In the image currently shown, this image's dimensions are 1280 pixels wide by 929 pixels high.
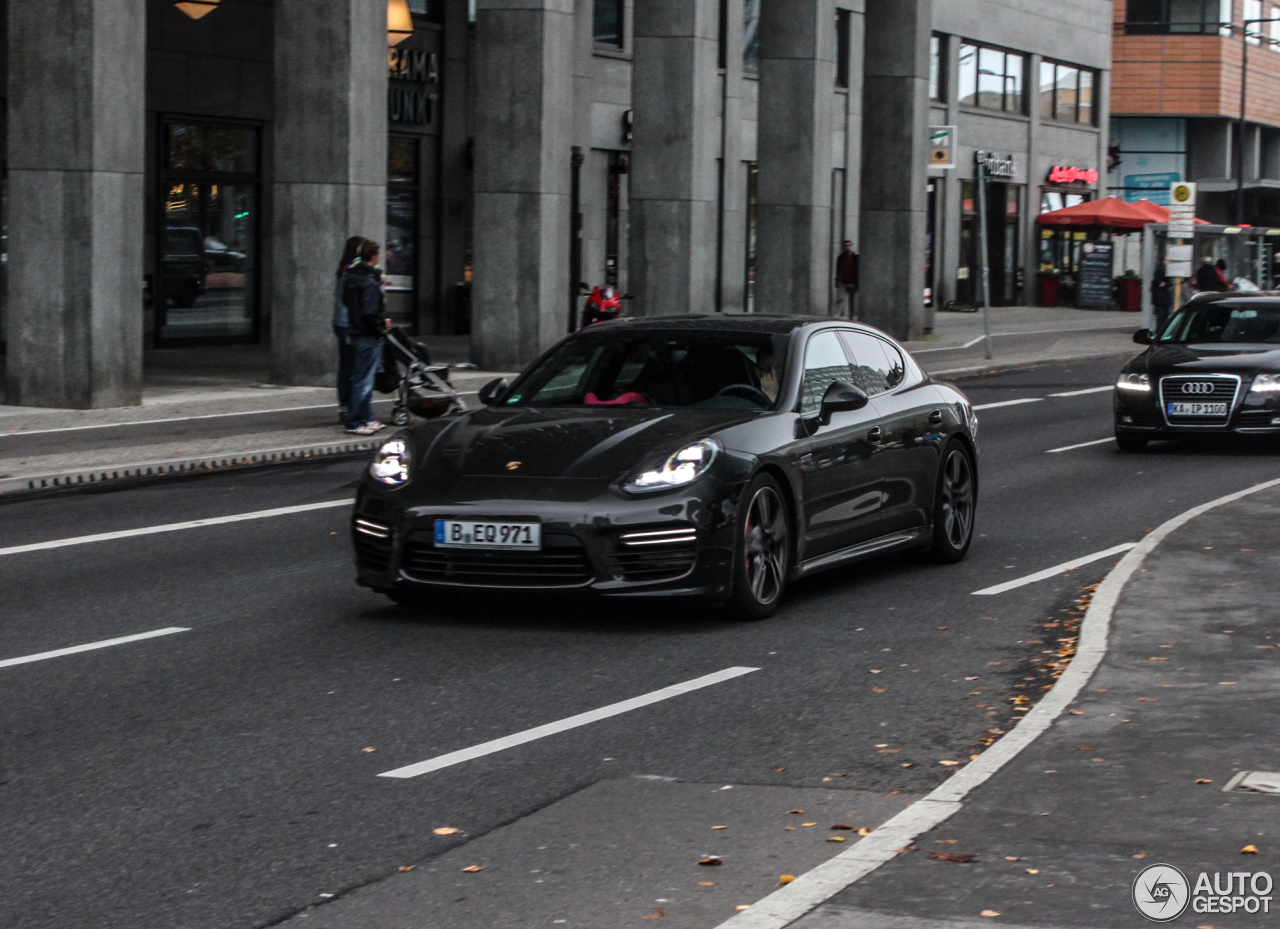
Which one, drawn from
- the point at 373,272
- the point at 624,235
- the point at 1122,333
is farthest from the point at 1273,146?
the point at 373,272

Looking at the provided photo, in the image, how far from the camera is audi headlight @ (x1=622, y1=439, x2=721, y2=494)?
8703 mm

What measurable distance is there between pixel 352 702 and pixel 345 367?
11.8 meters

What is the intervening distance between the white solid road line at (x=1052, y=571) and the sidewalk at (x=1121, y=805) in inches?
56.2

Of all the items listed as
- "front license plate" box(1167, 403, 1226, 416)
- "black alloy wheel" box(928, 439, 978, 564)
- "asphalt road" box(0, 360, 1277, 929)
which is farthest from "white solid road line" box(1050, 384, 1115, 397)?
"black alloy wheel" box(928, 439, 978, 564)

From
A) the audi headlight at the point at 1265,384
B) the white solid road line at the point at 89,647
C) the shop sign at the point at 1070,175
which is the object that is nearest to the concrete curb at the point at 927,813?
the white solid road line at the point at 89,647

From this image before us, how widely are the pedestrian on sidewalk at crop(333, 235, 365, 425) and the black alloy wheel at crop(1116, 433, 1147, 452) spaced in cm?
718

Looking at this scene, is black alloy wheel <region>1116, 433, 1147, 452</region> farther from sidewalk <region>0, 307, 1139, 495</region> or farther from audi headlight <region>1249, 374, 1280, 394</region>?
sidewalk <region>0, 307, 1139, 495</region>

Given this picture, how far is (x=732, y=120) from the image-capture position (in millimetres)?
41531

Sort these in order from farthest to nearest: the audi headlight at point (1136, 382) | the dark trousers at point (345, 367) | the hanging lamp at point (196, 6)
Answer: the hanging lamp at point (196, 6) → the dark trousers at point (345, 367) → the audi headlight at point (1136, 382)

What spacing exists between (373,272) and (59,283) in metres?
3.27

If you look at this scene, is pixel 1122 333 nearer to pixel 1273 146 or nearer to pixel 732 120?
pixel 732 120

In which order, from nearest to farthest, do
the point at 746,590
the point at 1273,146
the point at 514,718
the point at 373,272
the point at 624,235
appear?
1. the point at 514,718
2. the point at 746,590
3. the point at 373,272
4. the point at 624,235
5. the point at 1273,146

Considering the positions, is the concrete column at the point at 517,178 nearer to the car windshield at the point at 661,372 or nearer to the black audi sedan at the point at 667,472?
the black audi sedan at the point at 667,472

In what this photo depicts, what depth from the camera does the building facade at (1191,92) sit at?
242 feet
